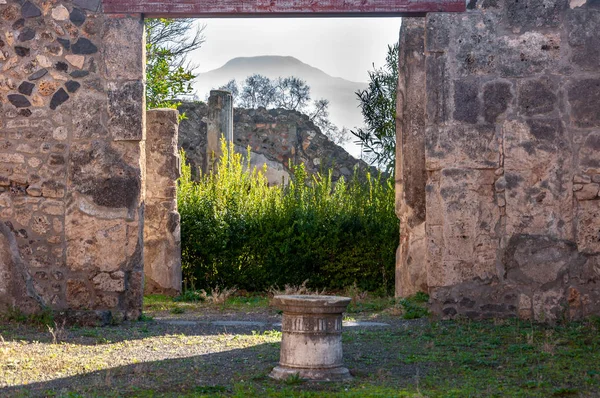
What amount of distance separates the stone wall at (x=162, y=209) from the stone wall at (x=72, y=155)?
3.68 m

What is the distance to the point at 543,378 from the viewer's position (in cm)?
561

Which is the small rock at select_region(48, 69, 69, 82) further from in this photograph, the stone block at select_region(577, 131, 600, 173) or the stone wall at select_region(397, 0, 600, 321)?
the stone block at select_region(577, 131, 600, 173)

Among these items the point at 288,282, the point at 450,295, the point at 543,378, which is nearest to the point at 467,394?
the point at 543,378

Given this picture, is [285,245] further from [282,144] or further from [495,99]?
[282,144]

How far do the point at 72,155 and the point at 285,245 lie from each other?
16.2 feet

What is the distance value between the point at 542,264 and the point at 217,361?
3.54 m

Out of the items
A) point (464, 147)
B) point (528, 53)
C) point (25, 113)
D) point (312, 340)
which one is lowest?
point (312, 340)

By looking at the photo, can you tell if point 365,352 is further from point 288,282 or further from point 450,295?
point 288,282

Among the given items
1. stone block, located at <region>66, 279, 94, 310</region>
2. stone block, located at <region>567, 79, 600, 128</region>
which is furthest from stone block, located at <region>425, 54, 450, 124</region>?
stone block, located at <region>66, 279, 94, 310</region>

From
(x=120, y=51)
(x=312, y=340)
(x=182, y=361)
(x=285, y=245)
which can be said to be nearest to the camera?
(x=312, y=340)

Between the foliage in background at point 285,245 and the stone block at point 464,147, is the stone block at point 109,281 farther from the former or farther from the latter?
the foliage in background at point 285,245

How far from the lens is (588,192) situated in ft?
26.9

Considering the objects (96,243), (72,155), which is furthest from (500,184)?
(72,155)

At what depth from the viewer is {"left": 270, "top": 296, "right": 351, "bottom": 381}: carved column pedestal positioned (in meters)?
5.53
